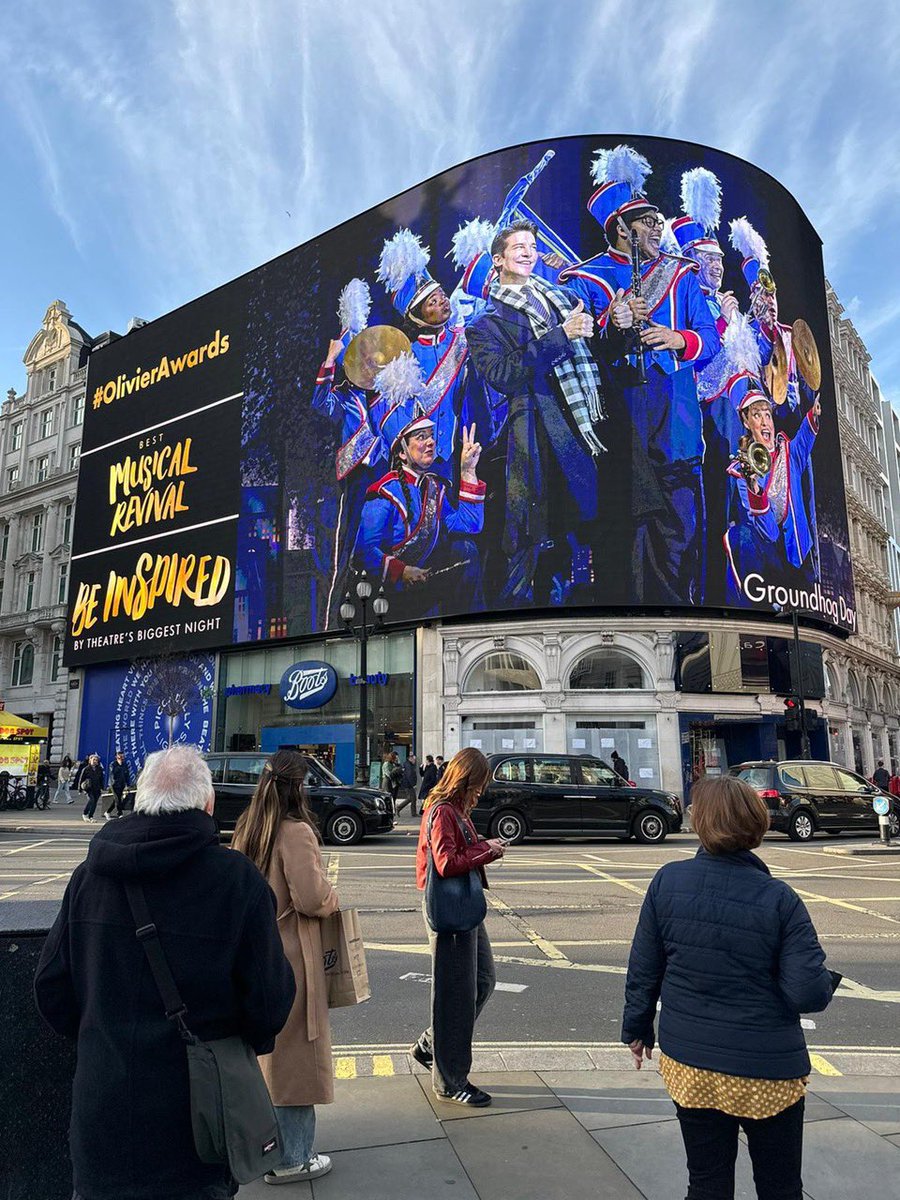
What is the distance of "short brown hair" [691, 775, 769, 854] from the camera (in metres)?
2.87

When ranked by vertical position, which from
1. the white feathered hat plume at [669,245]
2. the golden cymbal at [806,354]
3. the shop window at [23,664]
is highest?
the white feathered hat plume at [669,245]

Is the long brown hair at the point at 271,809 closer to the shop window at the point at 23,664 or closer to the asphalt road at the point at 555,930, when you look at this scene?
the asphalt road at the point at 555,930

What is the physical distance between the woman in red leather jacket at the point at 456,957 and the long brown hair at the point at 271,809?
0.84 metres

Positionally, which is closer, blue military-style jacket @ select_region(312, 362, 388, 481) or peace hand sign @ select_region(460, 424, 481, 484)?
peace hand sign @ select_region(460, 424, 481, 484)

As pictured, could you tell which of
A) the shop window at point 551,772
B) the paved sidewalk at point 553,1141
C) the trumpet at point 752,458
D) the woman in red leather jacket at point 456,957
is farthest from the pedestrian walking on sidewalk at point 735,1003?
the trumpet at point 752,458

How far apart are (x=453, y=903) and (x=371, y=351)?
34.6 metres

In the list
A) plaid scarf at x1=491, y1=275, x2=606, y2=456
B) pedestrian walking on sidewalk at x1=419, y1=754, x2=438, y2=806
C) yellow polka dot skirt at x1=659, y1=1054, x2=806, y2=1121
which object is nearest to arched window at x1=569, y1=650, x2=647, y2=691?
plaid scarf at x1=491, y1=275, x2=606, y2=456

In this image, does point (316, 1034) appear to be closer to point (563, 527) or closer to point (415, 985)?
point (415, 985)

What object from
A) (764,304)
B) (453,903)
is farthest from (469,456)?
(453,903)

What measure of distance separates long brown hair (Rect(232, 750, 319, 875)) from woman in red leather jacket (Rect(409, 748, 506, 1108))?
33.0 inches

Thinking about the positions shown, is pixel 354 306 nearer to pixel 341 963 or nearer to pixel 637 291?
pixel 637 291

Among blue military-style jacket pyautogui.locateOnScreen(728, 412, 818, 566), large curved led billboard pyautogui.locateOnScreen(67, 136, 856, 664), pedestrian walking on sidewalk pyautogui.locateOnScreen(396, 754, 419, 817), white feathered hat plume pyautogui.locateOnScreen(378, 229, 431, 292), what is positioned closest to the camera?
pedestrian walking on sidewalk pyautogui.locateOnScreen(396, 754, 419, 817)

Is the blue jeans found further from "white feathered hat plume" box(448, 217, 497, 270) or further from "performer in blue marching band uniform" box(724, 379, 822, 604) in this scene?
"white feathered hat plume" box(448, 217, 497, 270)

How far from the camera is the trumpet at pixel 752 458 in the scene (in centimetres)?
3256
